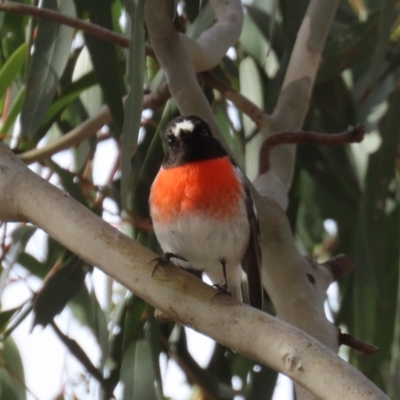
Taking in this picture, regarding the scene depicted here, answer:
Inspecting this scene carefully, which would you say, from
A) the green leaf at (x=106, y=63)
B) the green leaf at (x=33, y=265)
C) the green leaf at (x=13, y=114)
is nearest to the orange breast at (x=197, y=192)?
the green leaf at (x=106, y=63)

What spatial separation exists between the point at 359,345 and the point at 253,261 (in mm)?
454

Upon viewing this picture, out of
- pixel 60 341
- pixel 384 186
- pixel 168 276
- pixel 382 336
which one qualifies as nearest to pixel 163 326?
pixel 60 341

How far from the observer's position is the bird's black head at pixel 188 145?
2.07 metres

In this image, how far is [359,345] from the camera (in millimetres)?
1669

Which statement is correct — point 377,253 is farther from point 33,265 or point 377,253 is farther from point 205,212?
point 33,265

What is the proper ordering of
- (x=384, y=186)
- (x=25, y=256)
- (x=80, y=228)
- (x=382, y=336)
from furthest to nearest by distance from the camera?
(x=25, y=256), (x=382, y=336), (x=384, y=186), (x=80, y=228)

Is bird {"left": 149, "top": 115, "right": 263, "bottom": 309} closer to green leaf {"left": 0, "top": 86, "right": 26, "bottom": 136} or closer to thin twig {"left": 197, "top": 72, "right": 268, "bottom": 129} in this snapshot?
thin twig {"left": 197, "top": 72, "right": 268, "bottom": 129}

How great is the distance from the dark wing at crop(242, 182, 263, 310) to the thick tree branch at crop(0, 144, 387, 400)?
0.58 metres

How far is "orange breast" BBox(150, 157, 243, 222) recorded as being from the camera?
2.03 metres

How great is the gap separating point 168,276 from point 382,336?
118 cm

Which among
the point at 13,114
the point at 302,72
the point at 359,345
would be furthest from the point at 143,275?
the point at 13,114

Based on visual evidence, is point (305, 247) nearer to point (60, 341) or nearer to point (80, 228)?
point (60, 341)

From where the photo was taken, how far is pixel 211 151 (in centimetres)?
221

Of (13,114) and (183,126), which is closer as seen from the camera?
(183,126)
